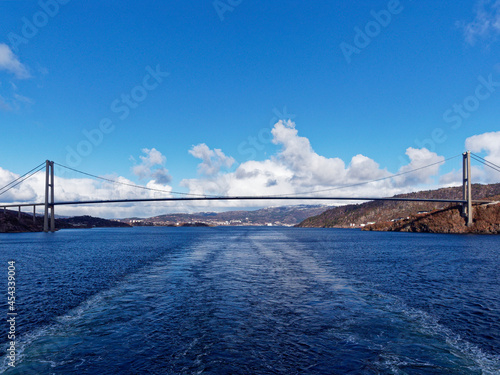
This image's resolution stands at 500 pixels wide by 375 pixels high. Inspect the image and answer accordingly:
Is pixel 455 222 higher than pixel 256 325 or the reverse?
the reverse

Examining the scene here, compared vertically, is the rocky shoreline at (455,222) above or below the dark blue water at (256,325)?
below

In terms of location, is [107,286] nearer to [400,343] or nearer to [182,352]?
[182,352]

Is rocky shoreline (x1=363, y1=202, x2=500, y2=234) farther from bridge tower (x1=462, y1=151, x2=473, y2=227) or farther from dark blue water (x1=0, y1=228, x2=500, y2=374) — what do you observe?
dark blue water (x1=0, y1=228, x2=500, y2=374)

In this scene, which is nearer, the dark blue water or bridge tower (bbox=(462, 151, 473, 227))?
the dark blue water

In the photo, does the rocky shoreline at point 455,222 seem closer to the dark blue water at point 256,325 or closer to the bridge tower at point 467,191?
the bridge tower at point 467,191

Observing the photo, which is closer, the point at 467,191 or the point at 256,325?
the point at 256,325

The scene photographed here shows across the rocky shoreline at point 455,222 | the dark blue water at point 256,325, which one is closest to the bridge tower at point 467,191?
the rocky shoreline at point 455,222

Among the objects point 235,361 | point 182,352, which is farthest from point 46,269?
point 235,361

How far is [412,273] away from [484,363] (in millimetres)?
18356

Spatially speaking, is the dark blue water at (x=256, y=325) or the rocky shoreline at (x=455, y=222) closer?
the dark blue water at (x=256, y=325)

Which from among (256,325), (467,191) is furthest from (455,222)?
(256,325)

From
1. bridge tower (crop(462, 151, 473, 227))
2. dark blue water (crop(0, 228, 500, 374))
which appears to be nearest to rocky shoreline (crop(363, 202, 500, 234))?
bridge tower (crop(462, 151, 473, 227))

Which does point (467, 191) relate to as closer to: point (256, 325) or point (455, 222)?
point (455, 222)

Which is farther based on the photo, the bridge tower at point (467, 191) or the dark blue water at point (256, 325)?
the bridge tower at point (467, 191)
